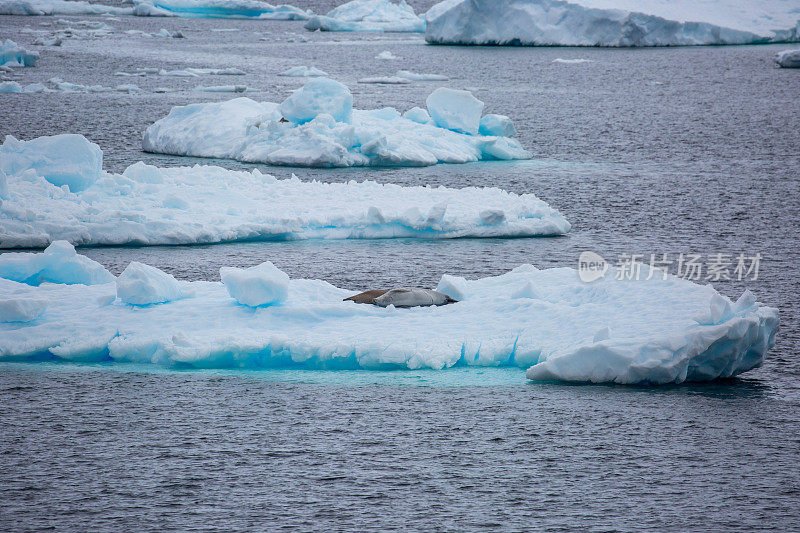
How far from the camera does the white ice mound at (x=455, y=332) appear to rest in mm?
5098

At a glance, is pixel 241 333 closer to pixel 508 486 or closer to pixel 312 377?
pixel 312 377

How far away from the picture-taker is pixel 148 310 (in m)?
5.94

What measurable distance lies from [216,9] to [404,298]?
4513 centimetres

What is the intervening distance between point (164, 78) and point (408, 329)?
64.3ft

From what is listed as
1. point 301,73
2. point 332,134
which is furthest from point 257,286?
point 301,73

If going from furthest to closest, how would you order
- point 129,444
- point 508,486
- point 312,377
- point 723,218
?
point 723,218, point 312,377, point 129,444, point 508,486

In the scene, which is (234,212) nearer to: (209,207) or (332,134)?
(209,207)

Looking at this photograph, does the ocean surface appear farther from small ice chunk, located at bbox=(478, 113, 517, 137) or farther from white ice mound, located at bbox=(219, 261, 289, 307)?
small ice chunk, located at bbox=(478, 113, 517, 137)

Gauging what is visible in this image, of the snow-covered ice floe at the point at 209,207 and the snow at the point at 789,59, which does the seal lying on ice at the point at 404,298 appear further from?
the snow at the point at 789,59

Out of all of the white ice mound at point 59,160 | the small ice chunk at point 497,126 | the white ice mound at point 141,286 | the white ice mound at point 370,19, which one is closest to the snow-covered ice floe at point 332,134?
the small ice chunk at point 497,126

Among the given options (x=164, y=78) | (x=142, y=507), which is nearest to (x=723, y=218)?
(x=142, y=507)

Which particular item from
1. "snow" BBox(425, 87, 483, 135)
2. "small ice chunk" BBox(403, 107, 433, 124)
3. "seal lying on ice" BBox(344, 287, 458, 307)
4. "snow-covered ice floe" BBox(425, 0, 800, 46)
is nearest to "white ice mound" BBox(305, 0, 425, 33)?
"snow-covered ice floe" BBox(425, 0, 800, 46)

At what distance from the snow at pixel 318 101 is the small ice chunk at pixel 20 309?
7752 millimetres

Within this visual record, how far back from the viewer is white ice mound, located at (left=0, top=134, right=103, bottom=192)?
32.3 ft
